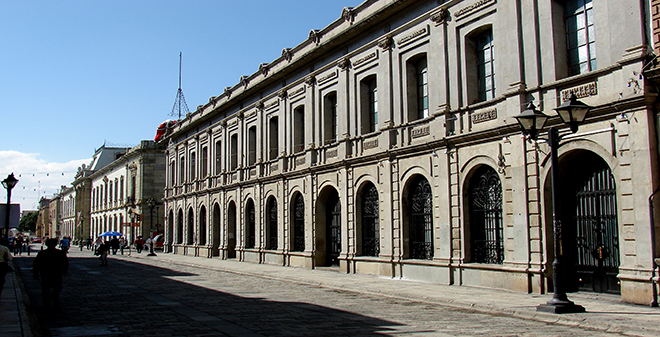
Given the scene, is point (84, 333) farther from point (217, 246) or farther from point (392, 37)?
point (217, 246)

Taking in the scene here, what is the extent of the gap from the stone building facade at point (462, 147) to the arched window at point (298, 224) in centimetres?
12

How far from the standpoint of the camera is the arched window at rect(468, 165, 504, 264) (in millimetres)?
17875

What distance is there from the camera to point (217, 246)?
4025cm

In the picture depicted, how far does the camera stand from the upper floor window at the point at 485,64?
1841 cm

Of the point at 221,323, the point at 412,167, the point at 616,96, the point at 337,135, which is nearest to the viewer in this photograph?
the point at 221,323

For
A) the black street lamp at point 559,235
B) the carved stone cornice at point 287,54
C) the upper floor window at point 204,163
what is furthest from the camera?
the upper floor window at point 204,163

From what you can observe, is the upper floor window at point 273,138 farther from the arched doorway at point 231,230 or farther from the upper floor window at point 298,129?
the arched doorway at point 231,230

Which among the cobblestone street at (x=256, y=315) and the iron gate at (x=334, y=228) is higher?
the iron gate at (x=334, y=228)

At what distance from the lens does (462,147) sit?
18.8 metres

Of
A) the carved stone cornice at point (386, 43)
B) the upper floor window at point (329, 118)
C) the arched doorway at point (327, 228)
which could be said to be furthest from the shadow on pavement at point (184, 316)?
the upper floor window at point (329, 118)

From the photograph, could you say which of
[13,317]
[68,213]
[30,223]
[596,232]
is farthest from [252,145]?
[30,223]

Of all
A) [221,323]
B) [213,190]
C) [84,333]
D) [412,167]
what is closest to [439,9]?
[412,167]

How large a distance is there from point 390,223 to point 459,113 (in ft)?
17.0

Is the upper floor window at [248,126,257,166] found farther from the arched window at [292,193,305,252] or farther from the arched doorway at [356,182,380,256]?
the arched doorway at [356,182,380,256]
